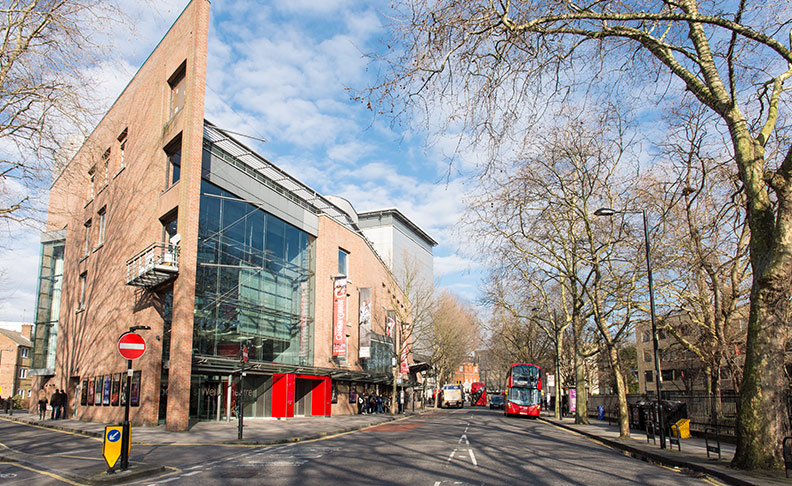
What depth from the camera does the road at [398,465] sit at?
33.1 feet

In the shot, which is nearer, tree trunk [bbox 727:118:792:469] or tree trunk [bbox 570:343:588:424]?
tree trunk [bbox 727:118:792:469]

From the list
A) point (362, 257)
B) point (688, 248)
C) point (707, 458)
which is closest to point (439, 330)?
point (362, 257)

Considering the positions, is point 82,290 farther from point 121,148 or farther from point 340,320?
point 340,320

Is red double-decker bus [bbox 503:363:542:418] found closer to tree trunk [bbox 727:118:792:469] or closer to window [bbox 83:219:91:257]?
window [bbox 83:219:91:257]

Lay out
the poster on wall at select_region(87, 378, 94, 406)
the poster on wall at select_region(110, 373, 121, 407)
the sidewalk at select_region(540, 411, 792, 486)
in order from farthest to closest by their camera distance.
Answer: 1. the poster on wall at select_region(87, 378, 94, 406)
2. the poster on wall at select_region(110, 373, 121, 407)
3. the sidewalk at select_region(540, 411, 792, 486)

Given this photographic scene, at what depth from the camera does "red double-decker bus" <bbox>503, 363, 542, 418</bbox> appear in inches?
1687

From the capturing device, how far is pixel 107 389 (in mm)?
27719

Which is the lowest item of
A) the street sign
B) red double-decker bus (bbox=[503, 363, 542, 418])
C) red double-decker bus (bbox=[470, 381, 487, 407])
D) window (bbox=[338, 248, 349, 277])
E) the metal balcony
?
red double-decker bus (bbox=[470, 381, 487, 407])

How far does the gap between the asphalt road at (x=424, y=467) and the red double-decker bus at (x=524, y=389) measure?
26346 millimetres

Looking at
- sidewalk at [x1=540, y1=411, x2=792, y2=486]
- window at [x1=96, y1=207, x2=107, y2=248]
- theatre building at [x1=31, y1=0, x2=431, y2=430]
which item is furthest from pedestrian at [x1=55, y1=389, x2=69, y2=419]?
sidewalk at [x1=540, y1=411, x2=792, y2=486]

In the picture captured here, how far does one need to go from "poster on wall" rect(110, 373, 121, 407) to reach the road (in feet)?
29.5

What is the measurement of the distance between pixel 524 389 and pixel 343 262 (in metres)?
17.4

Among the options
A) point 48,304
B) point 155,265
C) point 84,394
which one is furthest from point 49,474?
point 48,304

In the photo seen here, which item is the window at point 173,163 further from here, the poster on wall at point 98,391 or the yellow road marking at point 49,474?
the yellow road marking at point 49,474
